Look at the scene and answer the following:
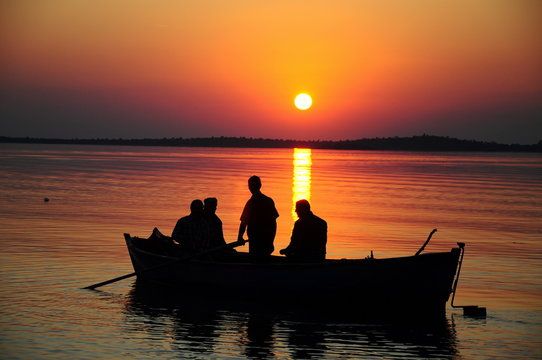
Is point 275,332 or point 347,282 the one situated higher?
point 347,282

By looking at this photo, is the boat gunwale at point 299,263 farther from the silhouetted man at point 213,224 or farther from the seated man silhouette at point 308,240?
the silhouetted man at point 213,224

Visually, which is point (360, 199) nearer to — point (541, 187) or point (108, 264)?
point (541, 187)

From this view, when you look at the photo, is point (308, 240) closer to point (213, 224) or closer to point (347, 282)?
point (347, 282)

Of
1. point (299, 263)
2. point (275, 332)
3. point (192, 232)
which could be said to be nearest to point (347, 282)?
point (299, 263)

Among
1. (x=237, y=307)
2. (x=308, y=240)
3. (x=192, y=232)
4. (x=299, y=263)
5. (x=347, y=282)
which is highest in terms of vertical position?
(x=308, y=240)

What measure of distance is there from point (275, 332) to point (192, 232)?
4409 mm

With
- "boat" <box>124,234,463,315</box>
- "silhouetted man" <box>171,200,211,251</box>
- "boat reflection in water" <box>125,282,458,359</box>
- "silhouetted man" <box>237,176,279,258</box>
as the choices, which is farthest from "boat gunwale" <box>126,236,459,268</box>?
"boat reflection in water" <box>125,282,458,359</box>

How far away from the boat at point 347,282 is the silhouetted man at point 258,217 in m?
0.57

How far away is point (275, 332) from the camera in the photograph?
49.9ft

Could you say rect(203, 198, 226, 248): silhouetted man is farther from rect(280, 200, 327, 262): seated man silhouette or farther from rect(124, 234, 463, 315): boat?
rect(280, 200, 327, 262): seated man silhouette

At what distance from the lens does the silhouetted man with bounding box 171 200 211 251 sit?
61.7 ft

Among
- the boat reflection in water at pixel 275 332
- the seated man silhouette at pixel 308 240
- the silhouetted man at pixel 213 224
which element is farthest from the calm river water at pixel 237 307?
the silhouetted man at pixel 213 224

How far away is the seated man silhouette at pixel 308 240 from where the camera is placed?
1678 cm

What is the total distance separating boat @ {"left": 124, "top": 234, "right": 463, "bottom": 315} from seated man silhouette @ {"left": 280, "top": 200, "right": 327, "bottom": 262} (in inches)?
13.1
